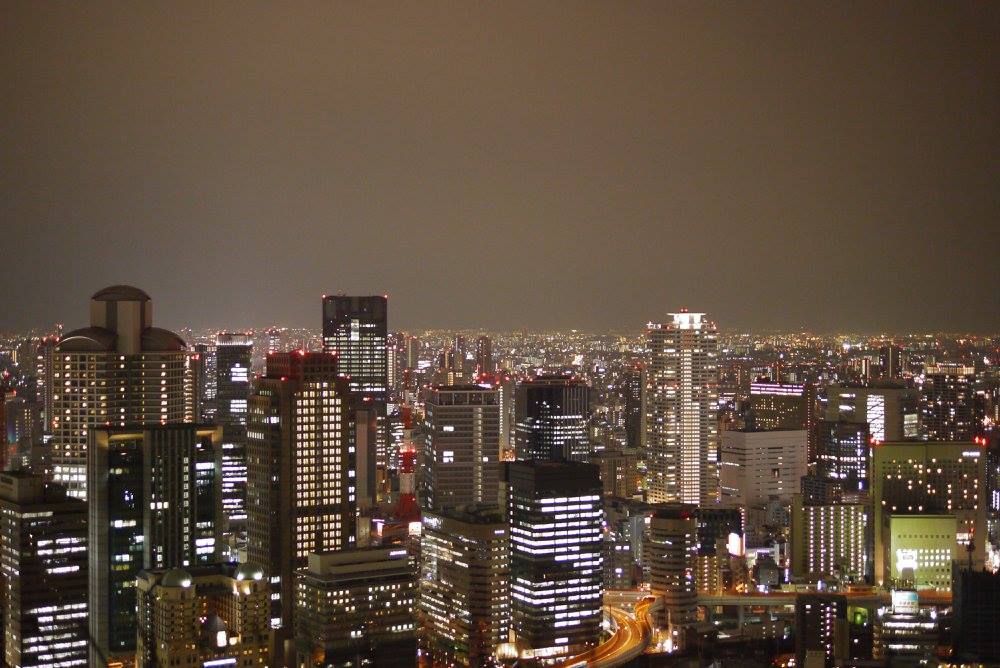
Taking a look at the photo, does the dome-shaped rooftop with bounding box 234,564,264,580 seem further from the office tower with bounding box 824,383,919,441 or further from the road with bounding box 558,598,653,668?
the office tower with bounding box 824,383,919,441

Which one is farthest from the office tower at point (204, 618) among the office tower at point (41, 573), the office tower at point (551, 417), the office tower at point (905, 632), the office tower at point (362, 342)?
the office tower at point (551, 417)

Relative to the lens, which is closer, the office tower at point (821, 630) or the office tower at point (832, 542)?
the office tower at point (821, 630)

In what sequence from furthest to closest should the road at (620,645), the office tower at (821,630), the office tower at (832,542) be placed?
the office tower at (832,542), the road at (620,645), the office tower at (821,630)

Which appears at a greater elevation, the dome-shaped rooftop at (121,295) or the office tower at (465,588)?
the dome-shaped rooftop at (121,295)

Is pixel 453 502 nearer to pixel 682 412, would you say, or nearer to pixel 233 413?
pixel 233 413

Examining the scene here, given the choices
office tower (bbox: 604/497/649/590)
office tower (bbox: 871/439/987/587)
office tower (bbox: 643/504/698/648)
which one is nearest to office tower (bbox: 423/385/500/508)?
office tower (bbox: 604/497/649/590)

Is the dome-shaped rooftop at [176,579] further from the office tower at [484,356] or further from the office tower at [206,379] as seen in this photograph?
the office tower at [484,356]
